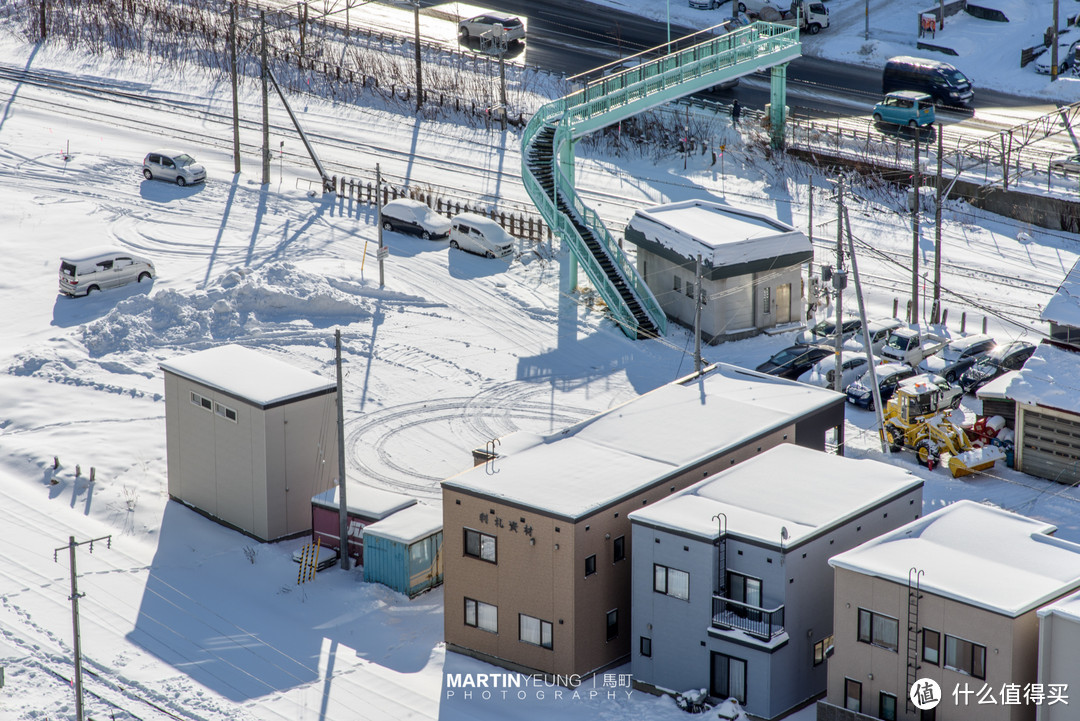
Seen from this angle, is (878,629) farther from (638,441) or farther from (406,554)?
(406,554)

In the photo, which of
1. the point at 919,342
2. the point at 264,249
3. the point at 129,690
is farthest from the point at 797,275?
the point at 129,690

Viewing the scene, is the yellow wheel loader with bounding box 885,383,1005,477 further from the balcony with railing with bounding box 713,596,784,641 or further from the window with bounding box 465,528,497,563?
the window with bounding box 465,528,497,563

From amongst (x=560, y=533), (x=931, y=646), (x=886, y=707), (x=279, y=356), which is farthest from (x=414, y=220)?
(x=931, y=646)

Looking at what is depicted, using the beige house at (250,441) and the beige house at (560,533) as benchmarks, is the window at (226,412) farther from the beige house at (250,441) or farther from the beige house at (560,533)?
the beige house at (560,533)

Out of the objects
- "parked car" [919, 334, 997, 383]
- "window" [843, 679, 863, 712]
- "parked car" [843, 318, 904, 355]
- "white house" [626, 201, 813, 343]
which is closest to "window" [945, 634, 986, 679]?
"window" [843, 679, 863, 712]

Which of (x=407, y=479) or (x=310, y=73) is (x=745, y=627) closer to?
(x=407, y=479)

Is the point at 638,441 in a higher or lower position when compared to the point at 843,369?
higher

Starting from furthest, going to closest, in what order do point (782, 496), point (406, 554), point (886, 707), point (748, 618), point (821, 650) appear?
point (406, 554) < point (782, 496) < point (821, 650) < point (748, 618) < point (886, 707)
